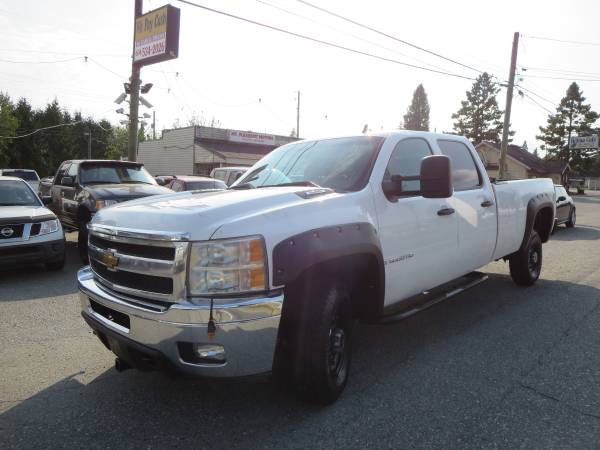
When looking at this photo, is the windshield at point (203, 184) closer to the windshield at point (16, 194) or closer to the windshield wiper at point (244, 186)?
the windshield at point (16, 194)

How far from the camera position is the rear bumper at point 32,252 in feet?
20.8

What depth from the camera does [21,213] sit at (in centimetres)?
681

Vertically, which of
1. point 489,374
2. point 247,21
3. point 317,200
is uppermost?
point 247,21

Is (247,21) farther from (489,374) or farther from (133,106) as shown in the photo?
(489,374)

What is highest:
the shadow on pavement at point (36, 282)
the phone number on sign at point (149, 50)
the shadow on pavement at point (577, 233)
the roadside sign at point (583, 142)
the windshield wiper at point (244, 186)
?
the roadside sign at point (583, 142)

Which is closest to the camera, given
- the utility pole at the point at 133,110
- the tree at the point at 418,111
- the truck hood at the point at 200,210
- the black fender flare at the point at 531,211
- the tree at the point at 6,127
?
the truck hood at the point at 200,210

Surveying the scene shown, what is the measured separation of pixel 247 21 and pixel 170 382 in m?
12.4

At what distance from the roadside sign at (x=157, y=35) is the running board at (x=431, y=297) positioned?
1274cm

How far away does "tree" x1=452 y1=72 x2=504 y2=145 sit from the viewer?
60.5 metres

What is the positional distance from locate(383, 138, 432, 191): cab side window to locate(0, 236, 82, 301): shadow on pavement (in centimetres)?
455

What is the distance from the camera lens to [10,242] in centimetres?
642

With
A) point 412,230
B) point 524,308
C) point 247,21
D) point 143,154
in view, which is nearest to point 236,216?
point 412,230

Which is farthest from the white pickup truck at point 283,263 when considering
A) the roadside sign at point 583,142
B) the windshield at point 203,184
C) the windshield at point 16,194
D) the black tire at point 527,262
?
the roadside sign at point 583,142

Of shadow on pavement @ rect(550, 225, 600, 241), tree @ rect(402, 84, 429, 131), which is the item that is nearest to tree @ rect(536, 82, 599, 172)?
tree @ rect(402, 84, 429, 131)
